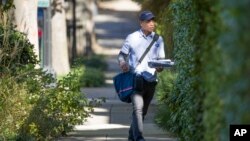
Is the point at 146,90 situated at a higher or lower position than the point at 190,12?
lower

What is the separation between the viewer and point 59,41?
91.9 ft

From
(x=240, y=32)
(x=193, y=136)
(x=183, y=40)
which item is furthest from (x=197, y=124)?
(x=240, y=32)

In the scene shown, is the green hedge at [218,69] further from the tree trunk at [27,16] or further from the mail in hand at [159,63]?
the tree trunk at [27,16]

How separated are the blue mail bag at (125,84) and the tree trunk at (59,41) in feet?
48.6

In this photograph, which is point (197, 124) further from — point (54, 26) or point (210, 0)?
point (54, 26)

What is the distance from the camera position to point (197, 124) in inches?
356

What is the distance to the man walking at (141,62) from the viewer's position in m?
12.5

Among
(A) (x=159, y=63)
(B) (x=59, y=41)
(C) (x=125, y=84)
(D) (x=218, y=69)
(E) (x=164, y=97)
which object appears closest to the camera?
(D) (x=218, y=69)

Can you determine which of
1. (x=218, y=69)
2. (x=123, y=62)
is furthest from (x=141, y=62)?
(x=218, y=69)

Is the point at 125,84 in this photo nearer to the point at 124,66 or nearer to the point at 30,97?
the point at 124,66

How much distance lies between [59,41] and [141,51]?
50.8ft

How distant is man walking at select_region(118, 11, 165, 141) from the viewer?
12500 millimetres

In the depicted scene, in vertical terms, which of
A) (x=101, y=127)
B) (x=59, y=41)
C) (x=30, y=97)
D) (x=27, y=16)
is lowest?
(x=101, y=127)

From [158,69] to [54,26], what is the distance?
50.9ft
